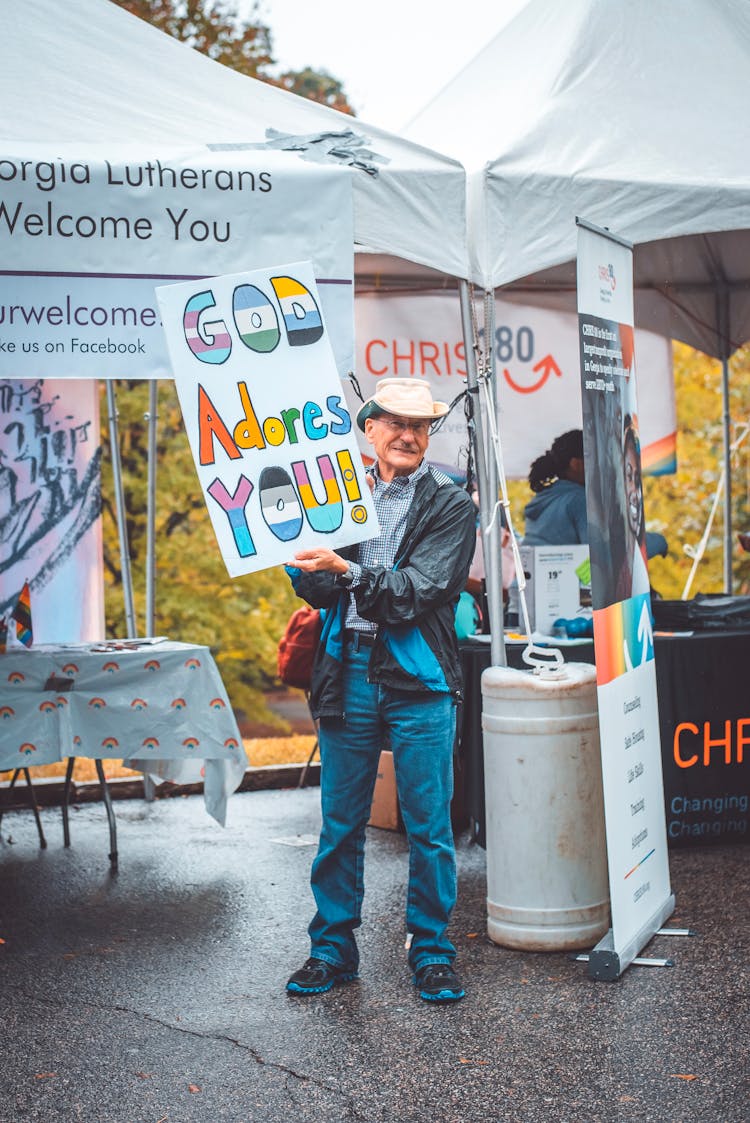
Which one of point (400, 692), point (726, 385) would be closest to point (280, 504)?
point (400, 692)

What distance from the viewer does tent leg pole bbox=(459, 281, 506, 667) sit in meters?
5.11

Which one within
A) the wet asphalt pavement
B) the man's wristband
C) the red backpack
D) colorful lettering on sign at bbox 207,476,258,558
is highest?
colorful lettering on sign at bbox 207,476,258,558

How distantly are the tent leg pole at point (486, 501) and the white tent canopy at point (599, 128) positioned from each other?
24 cm

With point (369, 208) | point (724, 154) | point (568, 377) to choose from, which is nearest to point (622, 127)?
point (724, 154)

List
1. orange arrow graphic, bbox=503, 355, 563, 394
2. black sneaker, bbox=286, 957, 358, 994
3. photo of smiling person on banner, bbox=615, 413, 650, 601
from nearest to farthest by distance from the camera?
black sneaker, bbox=286, 957, 358, 994
photo of smiling person on banner, bbox=615, 413, 650, 601
orange arrow graphic, bbox=503, 355, 563, 394

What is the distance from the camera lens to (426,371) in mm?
8016

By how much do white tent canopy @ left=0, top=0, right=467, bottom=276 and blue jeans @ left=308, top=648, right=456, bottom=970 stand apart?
1.67 meters

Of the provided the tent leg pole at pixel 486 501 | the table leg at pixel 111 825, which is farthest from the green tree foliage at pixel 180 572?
the tent leg pole at pixel 486 501

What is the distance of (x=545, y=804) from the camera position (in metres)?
4.82

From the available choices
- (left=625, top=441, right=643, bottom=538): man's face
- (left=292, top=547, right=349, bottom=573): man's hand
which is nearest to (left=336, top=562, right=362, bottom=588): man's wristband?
(left=292, top=547, right=349, bottom=573): man's hand

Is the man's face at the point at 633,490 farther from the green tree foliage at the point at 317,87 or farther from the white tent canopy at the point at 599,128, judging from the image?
the green tree foliage at the point at 317,87

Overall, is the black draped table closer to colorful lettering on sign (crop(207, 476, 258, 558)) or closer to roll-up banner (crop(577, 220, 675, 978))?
roll-up banner (crop(577, 220, 675, 978))

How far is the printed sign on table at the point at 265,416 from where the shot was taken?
4152 mm

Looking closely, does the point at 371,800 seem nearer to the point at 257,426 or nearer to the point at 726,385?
the point at 257,426
